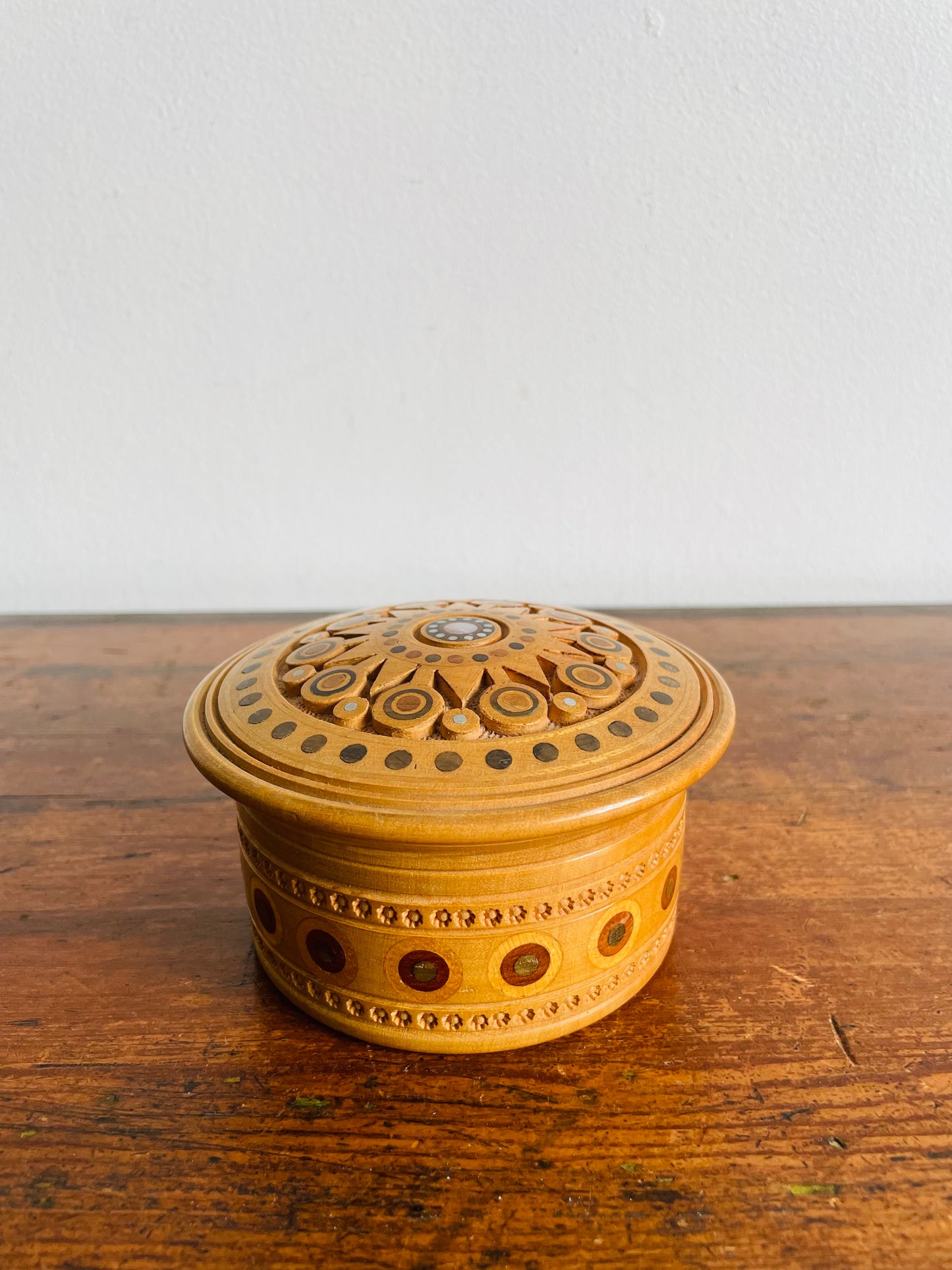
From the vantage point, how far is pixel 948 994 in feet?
3.39

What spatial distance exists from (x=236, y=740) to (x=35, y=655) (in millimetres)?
1679

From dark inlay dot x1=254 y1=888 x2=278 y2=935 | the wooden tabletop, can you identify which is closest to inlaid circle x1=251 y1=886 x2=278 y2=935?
dark inlay dot x1=254 y1=888 x2=278 y2=935

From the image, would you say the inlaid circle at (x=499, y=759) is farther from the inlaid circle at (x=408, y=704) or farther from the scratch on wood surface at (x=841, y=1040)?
the scratch on wood surface at (x=841, y=1040)

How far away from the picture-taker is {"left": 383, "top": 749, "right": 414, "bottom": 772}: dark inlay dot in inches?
33.1

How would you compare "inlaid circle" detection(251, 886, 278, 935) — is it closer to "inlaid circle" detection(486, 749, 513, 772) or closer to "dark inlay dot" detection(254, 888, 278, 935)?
"dark inlay dot" detection(254, 888, 278, 935)

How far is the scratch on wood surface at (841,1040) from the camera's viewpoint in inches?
36.7

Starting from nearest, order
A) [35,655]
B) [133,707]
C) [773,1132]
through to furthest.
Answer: [773,1132]
[133,707]
[35,655]

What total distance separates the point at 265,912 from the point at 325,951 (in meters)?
0.13

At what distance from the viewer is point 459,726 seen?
0.89 m

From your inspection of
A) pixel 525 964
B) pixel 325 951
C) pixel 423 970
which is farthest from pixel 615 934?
pixel 325 951

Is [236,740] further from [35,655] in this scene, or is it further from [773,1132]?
[35,655]

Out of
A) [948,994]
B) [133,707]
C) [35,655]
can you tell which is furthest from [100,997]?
[35,655]

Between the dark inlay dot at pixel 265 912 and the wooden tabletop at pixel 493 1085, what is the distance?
110mm

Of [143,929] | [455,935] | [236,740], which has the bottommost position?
[143,929]
